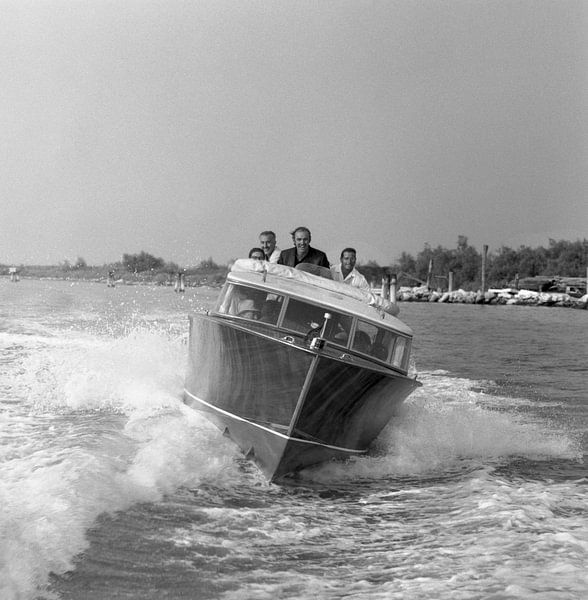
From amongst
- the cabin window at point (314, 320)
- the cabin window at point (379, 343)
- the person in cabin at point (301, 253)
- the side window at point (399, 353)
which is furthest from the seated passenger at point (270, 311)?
the side window at point (399, 353)

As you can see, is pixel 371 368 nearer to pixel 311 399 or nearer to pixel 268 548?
pixel 311 399

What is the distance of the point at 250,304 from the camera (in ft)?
33.7

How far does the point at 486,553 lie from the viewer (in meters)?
6.16

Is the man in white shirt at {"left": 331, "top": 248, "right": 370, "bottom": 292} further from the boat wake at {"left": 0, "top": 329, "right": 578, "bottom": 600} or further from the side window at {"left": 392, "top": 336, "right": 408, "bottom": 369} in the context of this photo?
the boat wake at {"left": 0, "top": 329, "right": 578, "bottom": 600}

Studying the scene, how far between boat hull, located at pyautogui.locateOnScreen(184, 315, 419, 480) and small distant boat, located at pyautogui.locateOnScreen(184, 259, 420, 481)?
0.01 meters

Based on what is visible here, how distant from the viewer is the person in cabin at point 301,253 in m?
11.1

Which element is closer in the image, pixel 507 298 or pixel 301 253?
pixel 301 253

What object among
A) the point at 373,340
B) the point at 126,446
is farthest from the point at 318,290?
the point at 126,446

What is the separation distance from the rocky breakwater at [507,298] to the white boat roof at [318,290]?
6005 centimetres

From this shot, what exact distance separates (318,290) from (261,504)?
316 cm

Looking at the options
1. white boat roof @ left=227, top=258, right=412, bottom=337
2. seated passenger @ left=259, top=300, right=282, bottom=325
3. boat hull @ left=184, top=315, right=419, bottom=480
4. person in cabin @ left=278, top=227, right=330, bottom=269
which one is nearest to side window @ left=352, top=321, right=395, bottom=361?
white boat roof @ left=227, top=258, right=412, bottom=337

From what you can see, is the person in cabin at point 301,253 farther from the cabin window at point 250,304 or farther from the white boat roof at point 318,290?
the cabin window at point 250,304

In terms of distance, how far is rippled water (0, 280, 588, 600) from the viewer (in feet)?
18.1

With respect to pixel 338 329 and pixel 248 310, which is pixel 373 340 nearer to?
pixel 338 329
